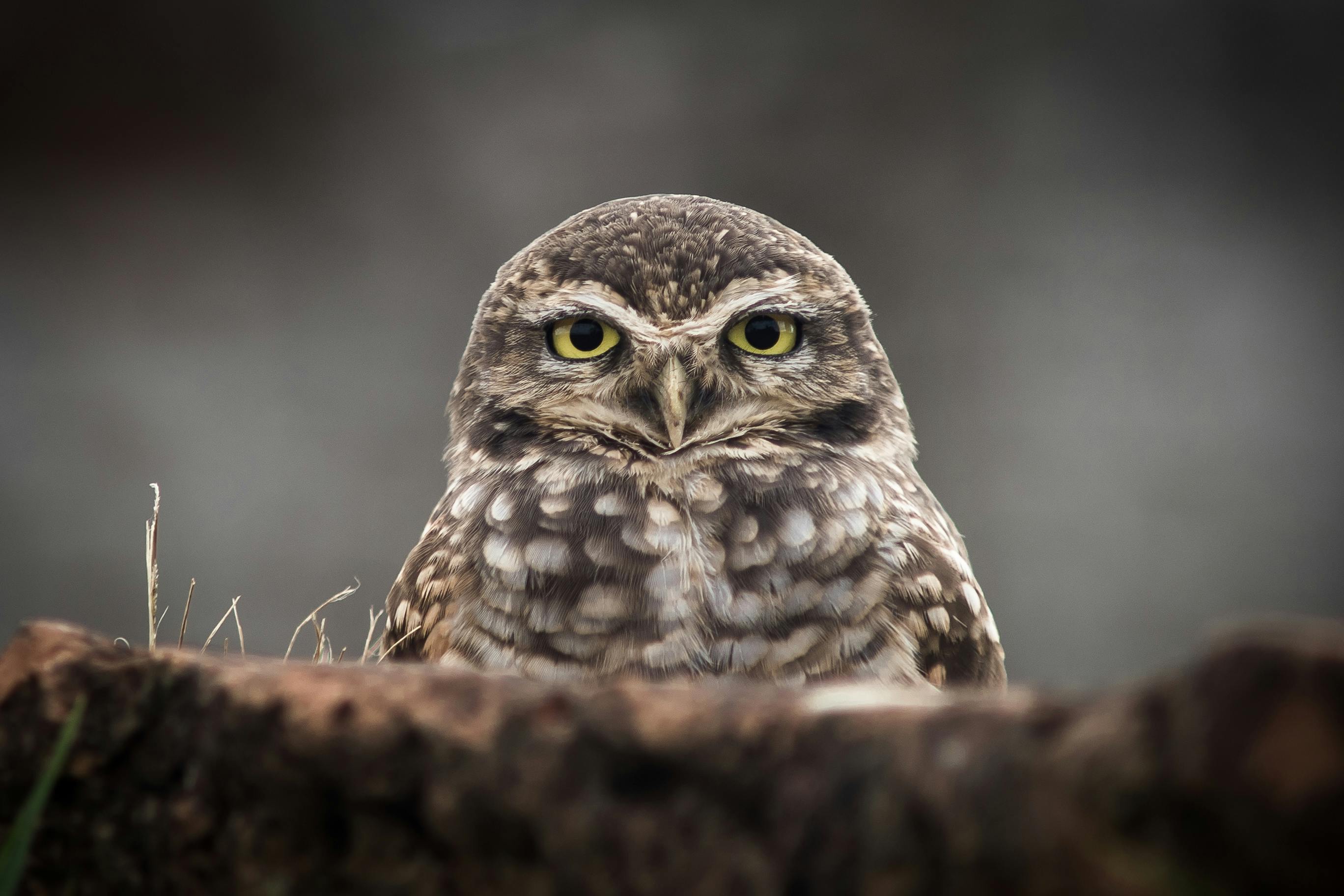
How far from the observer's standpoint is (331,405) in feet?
18.4

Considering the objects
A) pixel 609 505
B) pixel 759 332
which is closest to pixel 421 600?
pixel 609 505

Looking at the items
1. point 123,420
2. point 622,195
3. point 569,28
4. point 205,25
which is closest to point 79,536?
point 123,420

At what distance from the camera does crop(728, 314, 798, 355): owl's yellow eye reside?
2021 millimetres

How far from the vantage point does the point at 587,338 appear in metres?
2.03

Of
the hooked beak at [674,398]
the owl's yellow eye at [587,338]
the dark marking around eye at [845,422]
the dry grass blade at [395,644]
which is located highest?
the owl's yellow eye at [587,338]

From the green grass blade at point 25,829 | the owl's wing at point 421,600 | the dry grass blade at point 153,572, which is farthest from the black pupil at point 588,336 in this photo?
the green grass blade at point 25,829

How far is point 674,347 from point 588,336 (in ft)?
0.62

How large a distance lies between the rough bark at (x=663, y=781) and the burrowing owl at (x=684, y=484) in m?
0.72

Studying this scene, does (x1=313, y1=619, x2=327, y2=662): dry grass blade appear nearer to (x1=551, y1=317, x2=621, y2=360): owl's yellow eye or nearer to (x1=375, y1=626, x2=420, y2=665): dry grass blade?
(x1=375, y1=626, x2=420, y2=665): dry grass blade

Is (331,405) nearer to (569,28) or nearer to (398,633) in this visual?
(569,28)

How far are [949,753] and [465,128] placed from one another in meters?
5.49

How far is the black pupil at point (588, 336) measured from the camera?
6.66 feet

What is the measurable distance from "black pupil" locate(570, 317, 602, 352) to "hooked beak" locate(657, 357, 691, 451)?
0.17m

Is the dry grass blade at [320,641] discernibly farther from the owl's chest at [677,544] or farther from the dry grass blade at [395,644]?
the owl's chest at [677,544]
